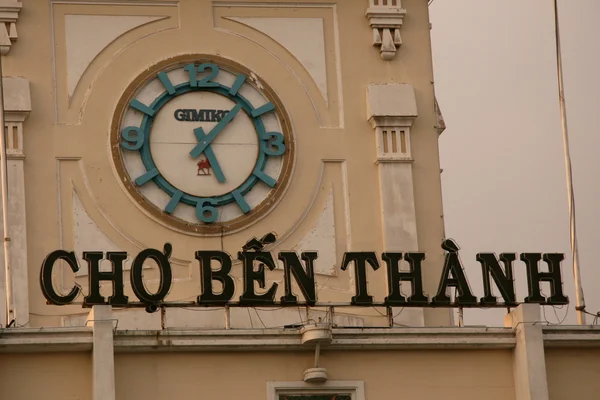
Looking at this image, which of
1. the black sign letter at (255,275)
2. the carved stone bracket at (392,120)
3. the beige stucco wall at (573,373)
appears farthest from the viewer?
the carved stone bracket at (392,120)

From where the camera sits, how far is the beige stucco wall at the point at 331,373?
146 ft

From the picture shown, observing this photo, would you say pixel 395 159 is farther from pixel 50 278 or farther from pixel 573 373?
pixel 50 278

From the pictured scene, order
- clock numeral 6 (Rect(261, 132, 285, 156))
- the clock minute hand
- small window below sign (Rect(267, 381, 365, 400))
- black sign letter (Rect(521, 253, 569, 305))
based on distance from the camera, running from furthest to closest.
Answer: clock numeral 6 (Rect(261, 132, 285, 156)), the clock minute hand, black sign letter (Rect(521, 253, 569, 305)), small window below sign (Rect(267, 381, 365, 400))

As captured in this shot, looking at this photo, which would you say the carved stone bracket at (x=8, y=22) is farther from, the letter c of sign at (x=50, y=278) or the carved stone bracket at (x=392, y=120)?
the carved stone bracket at (x=392, y=120)

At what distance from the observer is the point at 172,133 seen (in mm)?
49719

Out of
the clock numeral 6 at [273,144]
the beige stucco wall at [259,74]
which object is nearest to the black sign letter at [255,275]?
the beige stucco wall at [259,74]

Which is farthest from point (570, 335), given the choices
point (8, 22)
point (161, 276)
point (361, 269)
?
point (8, 22)

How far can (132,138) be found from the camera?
163ft

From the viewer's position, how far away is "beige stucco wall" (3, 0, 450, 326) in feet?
161

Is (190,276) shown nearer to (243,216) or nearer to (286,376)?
(243,216)

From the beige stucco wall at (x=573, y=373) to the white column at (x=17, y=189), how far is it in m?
10.4

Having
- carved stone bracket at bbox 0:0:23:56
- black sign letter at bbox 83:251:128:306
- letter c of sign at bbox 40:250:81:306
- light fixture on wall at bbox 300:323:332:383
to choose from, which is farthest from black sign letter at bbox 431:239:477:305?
carved stone bracket at bbox 0:0:23:56

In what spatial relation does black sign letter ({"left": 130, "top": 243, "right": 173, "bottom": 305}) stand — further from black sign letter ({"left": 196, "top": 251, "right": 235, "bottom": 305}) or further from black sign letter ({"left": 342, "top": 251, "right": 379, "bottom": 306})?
black sign letter ({"left": 342, "top": 251, "right": 379, "bottom": 306})

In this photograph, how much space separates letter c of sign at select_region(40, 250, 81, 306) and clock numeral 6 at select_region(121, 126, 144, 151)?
5.10 metres
